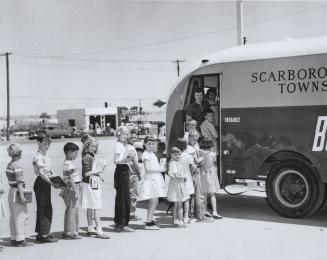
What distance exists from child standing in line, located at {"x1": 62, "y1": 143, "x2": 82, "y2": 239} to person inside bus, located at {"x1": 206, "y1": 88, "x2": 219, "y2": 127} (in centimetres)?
349

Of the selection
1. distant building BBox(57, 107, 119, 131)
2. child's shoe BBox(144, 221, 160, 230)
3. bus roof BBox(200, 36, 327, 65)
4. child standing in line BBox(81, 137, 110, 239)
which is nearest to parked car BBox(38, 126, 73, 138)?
distant building BBox(57, 107, 119, 131)

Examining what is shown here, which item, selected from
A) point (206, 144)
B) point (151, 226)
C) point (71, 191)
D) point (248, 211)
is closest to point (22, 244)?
point (71, 191)

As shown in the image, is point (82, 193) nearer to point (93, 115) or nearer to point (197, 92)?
point (197, 92)

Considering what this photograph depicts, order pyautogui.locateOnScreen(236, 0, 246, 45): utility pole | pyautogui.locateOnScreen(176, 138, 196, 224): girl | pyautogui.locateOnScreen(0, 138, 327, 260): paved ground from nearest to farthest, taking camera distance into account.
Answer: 1. pyautogui.locateOnScreen(0, 138, 327, 260): paved ground
2. pyautogui.locateOnScreen(176, 138, 196, 224): girl
3. pyautogui.locateOnScreen(236, 0, 246, 45): utility pole

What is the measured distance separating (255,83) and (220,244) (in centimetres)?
346

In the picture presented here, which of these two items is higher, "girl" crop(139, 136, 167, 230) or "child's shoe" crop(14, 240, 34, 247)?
"girl" crop(139, 136, 167, 230)

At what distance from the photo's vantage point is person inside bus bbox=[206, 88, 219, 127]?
988cm

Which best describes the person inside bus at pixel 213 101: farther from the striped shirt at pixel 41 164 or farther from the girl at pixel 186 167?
the striped shirt at pixel 41 164

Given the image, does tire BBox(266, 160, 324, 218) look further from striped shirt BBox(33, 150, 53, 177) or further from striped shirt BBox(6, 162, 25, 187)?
striped shirt BBox(6, 162, 25, 187)

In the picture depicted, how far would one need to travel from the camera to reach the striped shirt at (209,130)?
9539 millimetres

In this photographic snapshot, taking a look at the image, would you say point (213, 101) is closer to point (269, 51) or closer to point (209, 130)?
point (209, 130)

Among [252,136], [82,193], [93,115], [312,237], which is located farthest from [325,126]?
[93,115]

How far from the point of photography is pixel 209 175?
8.74 meters

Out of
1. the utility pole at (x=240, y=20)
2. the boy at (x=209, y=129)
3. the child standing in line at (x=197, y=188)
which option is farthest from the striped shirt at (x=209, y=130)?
the utility pole at (x=240, y=20)
